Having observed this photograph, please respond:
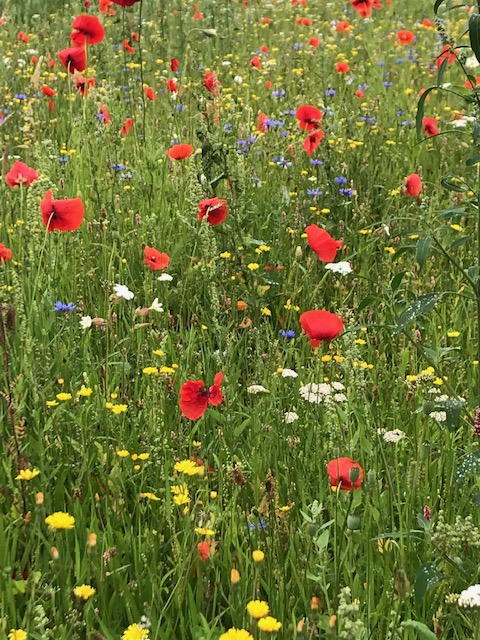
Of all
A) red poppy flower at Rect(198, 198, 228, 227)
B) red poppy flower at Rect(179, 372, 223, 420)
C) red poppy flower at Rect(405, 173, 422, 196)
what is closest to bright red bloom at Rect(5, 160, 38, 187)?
red poppy flower at Rect(198, 198, 228, 227)

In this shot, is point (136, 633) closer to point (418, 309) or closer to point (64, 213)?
point (418, 309)

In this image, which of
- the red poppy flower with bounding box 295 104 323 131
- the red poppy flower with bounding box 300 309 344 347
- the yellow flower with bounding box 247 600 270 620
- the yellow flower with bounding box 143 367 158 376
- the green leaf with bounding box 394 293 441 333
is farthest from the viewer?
the red poppy flower with bounding box 295 104 323 131

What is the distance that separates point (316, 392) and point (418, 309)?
0.39 m

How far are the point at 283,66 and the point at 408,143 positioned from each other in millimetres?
1650

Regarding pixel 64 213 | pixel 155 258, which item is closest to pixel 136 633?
pixel 64 213

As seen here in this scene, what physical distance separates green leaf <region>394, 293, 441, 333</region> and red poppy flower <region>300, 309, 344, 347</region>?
0.21 m

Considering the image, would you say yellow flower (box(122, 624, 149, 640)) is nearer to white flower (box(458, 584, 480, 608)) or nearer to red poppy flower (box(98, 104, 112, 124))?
white flower (box(458, 584, 480, 608))

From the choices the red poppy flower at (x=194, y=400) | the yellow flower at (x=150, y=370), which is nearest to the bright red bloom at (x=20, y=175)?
the yellow flower at (x=150, y=370)

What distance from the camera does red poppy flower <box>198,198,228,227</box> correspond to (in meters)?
2.27

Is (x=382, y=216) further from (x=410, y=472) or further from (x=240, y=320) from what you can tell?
(x=410, y=472)

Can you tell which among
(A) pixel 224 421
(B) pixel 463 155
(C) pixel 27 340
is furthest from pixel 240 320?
(B) pixel 463 155

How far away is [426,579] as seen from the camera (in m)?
1.27

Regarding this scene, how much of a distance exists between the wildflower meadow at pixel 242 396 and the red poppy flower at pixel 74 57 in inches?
0.4

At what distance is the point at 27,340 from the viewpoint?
5.52 feet
